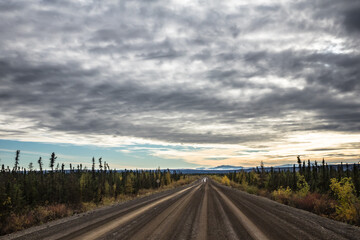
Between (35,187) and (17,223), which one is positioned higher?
(17,223)

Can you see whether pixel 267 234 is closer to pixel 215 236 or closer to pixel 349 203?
pixel 215 236

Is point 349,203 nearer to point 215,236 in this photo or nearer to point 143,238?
point 215,236

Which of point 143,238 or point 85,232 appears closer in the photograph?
point 143,238

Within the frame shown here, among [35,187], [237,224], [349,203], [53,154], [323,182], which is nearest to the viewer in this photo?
[237,224]

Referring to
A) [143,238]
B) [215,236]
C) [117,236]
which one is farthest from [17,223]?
[215,236]

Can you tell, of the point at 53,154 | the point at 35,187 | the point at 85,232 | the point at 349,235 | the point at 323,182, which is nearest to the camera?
the point at 349,235

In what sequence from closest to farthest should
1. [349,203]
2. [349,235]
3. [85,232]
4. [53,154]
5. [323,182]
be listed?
[349,235]
[85,232]
[349,203]
[323,182]
[53,154]

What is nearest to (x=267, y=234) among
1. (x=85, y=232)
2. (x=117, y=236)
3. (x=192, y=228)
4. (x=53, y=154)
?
(x=192, y=228)

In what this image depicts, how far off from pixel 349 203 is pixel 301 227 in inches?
211

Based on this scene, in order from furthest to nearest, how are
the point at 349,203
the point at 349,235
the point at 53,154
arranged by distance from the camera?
the point at 53,154, the point at 349,203, the point at 349,235

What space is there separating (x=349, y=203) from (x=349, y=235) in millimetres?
5320

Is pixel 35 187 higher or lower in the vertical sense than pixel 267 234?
lower

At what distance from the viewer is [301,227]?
9.06 m

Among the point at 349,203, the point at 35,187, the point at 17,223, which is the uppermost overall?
the point at 349,203
